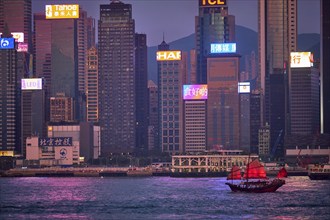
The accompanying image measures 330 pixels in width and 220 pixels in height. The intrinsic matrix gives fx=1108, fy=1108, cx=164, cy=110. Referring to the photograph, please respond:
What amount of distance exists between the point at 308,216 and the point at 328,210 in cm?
1185

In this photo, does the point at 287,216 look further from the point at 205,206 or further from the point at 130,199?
the point at 130,199

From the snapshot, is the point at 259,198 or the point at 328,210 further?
the point at 259,198

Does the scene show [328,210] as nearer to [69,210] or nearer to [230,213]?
[230,213]

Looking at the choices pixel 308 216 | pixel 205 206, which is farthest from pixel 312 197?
pixel 308 216

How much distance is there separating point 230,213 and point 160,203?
25.4 m

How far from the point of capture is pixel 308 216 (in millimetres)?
154750

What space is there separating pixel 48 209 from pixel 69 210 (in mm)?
5200

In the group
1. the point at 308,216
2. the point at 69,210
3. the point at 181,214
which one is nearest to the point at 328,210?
the point at 308,216

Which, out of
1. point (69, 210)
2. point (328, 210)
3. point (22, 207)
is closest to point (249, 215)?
point (328, 210)

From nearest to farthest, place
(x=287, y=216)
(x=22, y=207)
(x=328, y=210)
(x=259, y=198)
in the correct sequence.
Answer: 1. (x=287, y=216)
2. (x=328, y=210)
3. (x=22, y=207)
4. (x=259, y=198)

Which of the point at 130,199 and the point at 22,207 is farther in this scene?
the point at 130,199

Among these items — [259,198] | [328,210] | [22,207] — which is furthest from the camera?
[259,198]

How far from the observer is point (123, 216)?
156750 mm

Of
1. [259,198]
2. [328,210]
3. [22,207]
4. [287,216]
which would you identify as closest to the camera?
[287,216]
